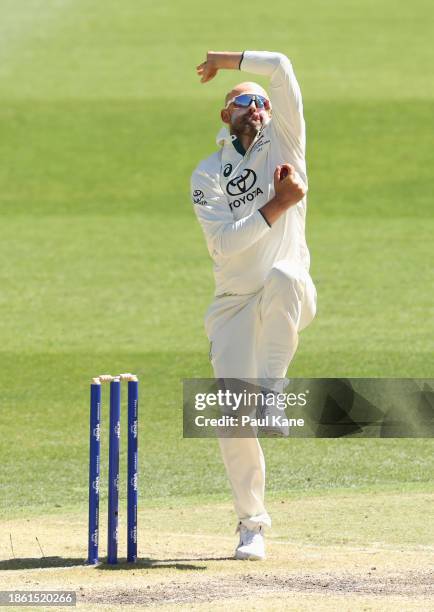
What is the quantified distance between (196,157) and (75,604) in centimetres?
1773

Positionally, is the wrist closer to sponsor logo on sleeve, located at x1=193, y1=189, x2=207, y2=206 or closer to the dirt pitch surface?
sponsor logo on sleeve, located at x1=193, y1=189, x2=207, y2=206

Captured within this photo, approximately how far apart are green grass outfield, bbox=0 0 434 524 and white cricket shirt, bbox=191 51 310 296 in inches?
102

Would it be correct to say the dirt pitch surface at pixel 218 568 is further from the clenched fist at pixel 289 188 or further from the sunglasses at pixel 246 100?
the sunglasses at pixel 246 100

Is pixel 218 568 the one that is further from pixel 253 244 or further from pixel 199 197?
pixel 199 197

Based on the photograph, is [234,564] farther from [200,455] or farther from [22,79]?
[22,79]

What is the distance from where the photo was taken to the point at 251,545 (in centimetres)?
726

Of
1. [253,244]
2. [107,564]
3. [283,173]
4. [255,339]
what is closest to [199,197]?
[253,244]

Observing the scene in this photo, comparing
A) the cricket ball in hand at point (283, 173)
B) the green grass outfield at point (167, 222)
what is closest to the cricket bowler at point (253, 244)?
the cricket ball in hand at point (283, 173)

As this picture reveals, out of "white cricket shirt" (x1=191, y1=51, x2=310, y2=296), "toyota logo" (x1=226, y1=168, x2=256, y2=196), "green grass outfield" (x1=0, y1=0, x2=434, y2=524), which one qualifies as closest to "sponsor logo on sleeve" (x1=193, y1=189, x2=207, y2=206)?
"white cricket shirt" (x1=191, y1=51, x2=310, y2=296)

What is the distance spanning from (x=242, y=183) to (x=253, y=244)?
0.34 metres

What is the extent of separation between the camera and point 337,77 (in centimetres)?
2853

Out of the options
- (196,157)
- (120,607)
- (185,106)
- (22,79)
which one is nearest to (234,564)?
(120,607)

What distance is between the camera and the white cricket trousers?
6969 millimetres

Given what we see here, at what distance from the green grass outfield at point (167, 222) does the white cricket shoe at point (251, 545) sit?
1963 millimetres
